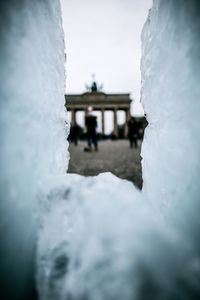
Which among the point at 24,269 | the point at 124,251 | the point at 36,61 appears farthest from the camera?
the point at 36,61

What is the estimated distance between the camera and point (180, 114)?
41.4 inches

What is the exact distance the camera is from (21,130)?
0.94 m

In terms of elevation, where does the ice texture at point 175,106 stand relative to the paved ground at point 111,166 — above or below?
above

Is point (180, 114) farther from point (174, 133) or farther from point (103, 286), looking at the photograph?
point (103, 286)

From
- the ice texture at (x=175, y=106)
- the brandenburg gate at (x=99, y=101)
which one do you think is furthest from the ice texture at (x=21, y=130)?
the brandenburg gate at (x=99, y=101)

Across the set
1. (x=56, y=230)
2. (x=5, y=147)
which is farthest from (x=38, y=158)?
(x=56, y=230)

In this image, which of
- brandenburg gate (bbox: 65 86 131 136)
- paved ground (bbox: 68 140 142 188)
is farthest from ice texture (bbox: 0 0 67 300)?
brandenburg gate (bbox: 65 86 131 136)

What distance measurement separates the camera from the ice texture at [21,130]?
840mm

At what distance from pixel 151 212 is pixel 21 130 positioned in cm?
81

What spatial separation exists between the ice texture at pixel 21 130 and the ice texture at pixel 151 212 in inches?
3.9

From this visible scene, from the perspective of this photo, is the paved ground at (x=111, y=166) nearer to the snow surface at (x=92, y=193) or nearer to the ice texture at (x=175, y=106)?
the ice texture at (x=175, y=106)

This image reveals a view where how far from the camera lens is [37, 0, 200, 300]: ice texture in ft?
2.08

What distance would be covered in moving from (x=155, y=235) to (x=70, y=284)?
1.54 feet

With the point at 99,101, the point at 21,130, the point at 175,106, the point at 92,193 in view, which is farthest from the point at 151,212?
the point at 99,101
